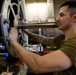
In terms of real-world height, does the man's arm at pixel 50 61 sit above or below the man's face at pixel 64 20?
below

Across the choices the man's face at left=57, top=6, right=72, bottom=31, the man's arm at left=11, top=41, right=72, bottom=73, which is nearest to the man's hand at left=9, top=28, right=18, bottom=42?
the man's arm at left=11, top=41, right=72, bottom=73

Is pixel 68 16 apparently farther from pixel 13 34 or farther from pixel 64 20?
pixel 13 34

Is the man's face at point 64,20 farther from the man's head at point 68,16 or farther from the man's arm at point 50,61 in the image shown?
the man's arm at point 50,61

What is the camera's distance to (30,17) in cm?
403

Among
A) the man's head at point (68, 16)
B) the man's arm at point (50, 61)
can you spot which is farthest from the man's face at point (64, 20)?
the man's arm at point (50, 61)

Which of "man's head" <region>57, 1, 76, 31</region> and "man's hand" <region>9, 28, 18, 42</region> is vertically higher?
"man's head" <region>57, 1, 76, 31</region>

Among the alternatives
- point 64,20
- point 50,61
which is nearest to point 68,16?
point 64,20

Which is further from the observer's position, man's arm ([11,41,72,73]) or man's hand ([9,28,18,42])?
man's hand ([9,28,18,42])

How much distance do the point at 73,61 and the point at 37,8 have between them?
3252mm

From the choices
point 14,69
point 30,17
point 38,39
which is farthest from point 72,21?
point 30,17

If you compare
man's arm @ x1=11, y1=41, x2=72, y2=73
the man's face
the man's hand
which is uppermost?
the man's face

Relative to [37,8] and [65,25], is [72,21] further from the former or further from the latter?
[37,8]

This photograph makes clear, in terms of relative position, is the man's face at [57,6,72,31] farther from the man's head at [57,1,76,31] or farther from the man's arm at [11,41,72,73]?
the man's arm at [11,41,72,73]

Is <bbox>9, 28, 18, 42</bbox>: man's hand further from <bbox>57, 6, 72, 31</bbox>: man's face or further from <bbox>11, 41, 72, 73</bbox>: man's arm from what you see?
<bbox>57, 6, 72, 31</bbox>: man's face
